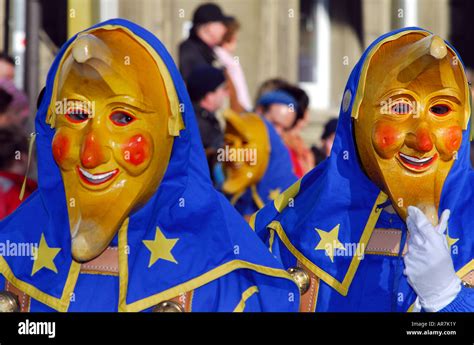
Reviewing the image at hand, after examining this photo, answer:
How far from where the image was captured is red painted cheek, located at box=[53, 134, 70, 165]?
5164 millimetres

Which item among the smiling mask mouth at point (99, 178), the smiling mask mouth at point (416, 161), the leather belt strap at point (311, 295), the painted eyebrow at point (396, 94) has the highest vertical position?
the painted eyebrow at point (396, 94)

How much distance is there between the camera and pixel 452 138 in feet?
17.3

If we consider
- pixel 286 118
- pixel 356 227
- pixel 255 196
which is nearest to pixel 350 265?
pixel 356 227

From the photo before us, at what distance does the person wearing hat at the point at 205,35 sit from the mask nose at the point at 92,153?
13.7 feet

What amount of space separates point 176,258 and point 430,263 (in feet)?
2.91

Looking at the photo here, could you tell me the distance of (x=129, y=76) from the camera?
516 cm

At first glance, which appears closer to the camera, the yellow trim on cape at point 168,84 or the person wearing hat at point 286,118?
the yellow trim on cape at point 168,84

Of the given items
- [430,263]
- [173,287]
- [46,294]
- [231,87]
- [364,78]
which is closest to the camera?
[430,263]

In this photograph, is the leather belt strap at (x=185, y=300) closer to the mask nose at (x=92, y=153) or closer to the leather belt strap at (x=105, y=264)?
the leather belt strap at (x=105, y=264)

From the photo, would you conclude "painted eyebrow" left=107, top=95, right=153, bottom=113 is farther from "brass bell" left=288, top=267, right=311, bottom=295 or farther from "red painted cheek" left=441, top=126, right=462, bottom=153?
"red painted cheek" left=441, top=126, right=462, bottom=153

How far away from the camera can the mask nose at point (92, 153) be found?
5.09 metres

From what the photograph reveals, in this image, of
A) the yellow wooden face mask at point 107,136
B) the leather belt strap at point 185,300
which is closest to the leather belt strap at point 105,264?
the yellow wooden face mask at point 107,136

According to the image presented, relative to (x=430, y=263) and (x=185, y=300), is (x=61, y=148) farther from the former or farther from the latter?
(x=430, y=263)
